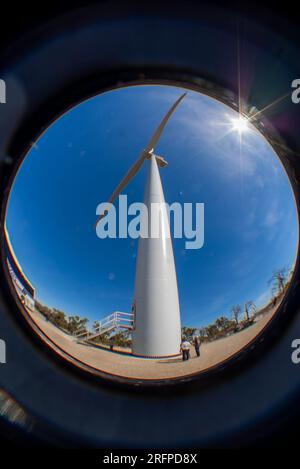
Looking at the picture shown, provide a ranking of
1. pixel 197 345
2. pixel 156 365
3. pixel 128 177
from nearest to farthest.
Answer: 1. pixel 156 365
2. pixel 197 345
3. pixel 128 177

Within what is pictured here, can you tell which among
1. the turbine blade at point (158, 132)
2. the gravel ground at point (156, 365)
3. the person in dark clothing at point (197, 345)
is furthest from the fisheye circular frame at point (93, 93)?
the turbine blade at point (158, 132)

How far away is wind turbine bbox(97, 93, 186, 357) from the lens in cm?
602

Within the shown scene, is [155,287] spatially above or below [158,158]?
below

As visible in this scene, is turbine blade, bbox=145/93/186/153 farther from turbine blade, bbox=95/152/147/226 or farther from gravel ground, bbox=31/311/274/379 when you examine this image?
gravel ground, bbox=31/311/274/379

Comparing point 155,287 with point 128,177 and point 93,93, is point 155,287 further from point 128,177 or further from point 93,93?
point 93,93

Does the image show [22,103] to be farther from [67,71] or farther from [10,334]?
[10,334]

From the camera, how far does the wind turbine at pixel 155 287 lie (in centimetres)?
602

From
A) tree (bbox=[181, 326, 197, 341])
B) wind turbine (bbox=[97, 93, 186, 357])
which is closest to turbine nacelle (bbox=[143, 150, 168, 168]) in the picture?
wind turbine (bbox=[97, 93, 186, 357])

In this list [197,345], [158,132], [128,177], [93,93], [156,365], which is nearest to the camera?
[93,93]

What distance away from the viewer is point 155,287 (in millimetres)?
6438

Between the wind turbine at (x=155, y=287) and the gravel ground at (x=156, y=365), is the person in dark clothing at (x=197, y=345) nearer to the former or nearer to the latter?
the gravel ground at (x=156, y=365)

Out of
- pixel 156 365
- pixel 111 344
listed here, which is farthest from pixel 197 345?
pixel 111 344

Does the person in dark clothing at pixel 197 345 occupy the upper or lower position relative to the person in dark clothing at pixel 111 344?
lower

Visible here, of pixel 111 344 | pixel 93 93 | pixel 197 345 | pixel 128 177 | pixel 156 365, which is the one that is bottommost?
pixel 156 365
